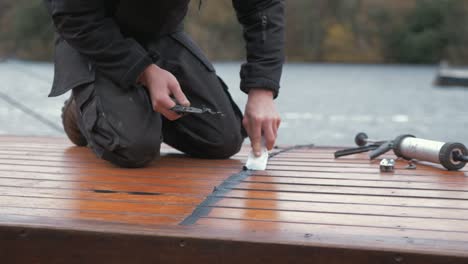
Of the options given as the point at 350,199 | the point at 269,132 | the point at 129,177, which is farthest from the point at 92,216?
the point at 269,132

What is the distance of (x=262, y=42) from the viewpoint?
225cm

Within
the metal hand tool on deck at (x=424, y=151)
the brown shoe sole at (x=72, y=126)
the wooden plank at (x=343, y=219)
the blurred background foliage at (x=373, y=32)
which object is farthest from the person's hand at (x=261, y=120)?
the blurred background foliage at (x=373, y=32)

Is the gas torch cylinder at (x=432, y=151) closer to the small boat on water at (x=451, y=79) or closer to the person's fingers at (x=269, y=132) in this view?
the person's fingers at (x=269, y=132)

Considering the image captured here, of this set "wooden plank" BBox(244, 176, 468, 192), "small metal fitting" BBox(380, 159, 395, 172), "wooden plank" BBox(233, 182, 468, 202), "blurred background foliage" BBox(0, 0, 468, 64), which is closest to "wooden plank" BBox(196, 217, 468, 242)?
"wooden plank" BBox(233, 182, 468, 202)

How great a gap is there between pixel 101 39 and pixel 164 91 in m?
0.28

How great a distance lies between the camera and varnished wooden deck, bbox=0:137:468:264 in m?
1.31

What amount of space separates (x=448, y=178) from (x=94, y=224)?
1.03 m

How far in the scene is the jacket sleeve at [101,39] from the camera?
2121 millimetres

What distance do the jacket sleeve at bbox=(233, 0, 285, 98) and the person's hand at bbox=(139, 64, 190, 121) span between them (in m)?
0.23

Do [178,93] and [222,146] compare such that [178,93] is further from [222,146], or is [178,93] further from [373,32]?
[373,32]

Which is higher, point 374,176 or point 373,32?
point 373,32

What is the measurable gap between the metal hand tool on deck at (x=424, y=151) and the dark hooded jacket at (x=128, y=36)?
446 mm

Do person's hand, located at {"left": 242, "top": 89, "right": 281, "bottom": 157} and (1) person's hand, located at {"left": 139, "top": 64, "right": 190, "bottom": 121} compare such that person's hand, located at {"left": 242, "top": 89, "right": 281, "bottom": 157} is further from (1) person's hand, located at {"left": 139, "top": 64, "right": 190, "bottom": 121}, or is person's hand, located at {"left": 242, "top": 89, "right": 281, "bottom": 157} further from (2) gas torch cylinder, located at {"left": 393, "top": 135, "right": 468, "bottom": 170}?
(2) gas torch cylinder, located at {"left": 393, "top": 135, "right": 468, "bottom": 170}

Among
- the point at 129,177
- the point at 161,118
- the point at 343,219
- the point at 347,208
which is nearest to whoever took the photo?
the point at 343,219
